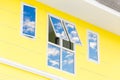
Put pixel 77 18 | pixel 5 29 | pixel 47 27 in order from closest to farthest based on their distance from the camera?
pixel 5 29 < pixel 47 27 < pixel 77 18

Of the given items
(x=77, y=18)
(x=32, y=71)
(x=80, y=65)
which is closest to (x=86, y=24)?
(x=77, y=18)

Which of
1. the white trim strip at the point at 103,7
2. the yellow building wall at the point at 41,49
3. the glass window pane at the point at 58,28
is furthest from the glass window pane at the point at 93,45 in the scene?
the glass window pane at the point at 58,28

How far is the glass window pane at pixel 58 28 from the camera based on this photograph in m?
18.7

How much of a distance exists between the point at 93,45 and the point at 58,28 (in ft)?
5.63

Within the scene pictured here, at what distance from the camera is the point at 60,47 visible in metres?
18.7

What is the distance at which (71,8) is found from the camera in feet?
62.3

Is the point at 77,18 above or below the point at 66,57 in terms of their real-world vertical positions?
above

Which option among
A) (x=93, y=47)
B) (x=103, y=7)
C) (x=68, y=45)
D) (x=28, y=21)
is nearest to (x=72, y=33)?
(x=68, y=45)

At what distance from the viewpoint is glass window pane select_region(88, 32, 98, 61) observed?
19672 millimetres

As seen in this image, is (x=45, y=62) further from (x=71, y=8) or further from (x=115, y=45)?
(x=115, y=45)

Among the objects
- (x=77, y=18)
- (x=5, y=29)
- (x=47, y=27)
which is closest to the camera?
(x=5, y=29)

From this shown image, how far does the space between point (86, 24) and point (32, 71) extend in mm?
3531

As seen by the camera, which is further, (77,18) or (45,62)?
(77,18)

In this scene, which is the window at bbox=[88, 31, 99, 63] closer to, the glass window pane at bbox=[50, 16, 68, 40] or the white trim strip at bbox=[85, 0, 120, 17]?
the white trim strip at bbox=[85, 0, 120, 17]
